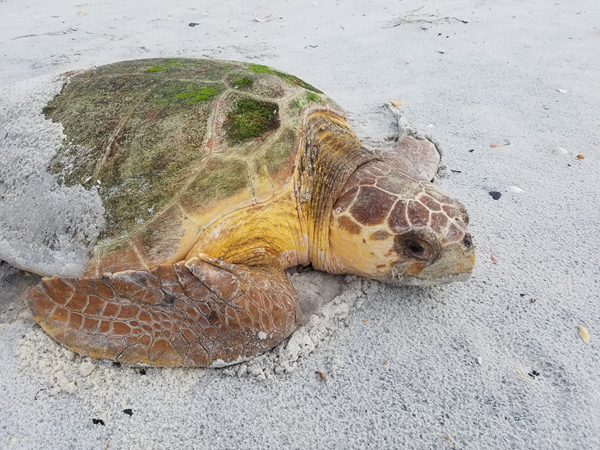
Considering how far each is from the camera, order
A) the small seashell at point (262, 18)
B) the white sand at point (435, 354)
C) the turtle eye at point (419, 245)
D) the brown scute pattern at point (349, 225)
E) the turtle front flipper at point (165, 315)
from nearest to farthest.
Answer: the white sand at point (435, 354), the turtle front flipper at point (165, 315), the turtle eye at point (419, 245), the brown scute pattern at point (349, 225), the small seashell at point (262, 18)

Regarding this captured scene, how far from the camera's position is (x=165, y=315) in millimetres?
1290

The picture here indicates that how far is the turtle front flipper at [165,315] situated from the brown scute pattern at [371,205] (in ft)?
1.53

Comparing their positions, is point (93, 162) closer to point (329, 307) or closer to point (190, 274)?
point (190, 274)

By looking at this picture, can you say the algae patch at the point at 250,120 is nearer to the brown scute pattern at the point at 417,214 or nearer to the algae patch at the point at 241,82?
the algae patch at the point at 241,82

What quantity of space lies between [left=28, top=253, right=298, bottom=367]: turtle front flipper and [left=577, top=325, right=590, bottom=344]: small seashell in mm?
1054

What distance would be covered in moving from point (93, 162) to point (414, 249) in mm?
1293

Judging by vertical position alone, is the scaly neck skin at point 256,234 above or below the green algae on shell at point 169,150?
below

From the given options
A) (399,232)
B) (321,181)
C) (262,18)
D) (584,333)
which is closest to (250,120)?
(321,181)

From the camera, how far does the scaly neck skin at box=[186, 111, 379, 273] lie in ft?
4.87

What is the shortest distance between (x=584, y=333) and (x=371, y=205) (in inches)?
34.7

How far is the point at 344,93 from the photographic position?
297 cm

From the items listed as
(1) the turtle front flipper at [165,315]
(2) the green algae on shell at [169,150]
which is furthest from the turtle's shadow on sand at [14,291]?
(2) the green algae on shell at [169,150]

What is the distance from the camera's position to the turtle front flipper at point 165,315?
125 centimetres

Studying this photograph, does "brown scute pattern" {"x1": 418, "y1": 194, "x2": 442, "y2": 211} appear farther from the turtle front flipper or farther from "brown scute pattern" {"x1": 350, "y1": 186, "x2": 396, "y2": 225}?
the turtle front flipper
